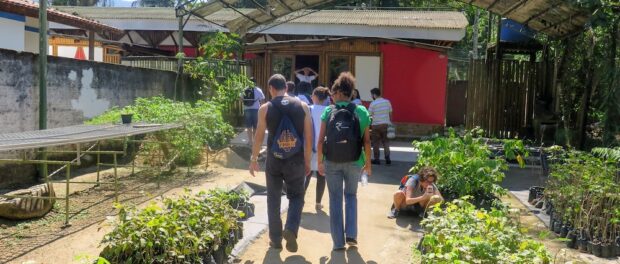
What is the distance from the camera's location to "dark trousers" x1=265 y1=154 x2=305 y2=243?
4980 millimetres

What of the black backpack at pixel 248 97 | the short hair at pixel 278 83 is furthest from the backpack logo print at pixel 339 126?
the black backpack at pixel 248 97

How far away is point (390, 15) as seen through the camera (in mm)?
17891

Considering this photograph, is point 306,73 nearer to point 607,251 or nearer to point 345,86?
point 345,86

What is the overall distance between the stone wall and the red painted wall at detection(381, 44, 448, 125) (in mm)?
5978

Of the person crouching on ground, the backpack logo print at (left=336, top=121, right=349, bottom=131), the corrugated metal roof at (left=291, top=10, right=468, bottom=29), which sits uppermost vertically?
the corrugated metal roof at (left=291, top=10, right=468, bottom=29)

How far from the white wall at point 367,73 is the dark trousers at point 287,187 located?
32.4ft

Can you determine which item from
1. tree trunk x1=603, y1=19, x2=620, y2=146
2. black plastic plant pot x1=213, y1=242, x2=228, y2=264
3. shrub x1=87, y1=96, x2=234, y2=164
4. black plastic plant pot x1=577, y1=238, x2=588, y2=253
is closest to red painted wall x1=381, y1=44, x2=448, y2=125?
tree trunk x1=603, y1=19, x2=620, y2=146

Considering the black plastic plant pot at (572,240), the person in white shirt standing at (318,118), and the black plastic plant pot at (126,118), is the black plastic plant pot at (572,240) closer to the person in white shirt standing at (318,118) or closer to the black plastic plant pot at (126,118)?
the person in white shirt standing at (318,118)

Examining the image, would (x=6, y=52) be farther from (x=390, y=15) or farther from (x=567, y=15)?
(x=390, y=15)

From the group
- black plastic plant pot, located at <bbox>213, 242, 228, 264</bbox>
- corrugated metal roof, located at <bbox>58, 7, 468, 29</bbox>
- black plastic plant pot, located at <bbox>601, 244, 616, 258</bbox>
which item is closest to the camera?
black plastic plant pot, located at <bbox>213, 242, 228, 264</bbox>

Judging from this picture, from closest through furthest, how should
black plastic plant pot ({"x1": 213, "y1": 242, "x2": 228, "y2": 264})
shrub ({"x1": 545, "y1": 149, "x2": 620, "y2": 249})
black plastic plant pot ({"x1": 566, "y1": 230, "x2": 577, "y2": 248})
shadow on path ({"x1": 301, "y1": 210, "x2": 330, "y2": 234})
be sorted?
black plastic plant pot ({"x1": 213, "y1": 242, "x2": 228, "y2": 264})
shrub ({"x1": 545, "y1": 149, "x2": 620, "y2": 249})
black plastic plant pot ({"x1": 566, "y1": 230, "x2": 577, "y2": 248})
shadow on path ({"x1": 301, "y1": 210, "x2": 330, "y2": 234})

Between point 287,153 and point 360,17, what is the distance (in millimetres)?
13346

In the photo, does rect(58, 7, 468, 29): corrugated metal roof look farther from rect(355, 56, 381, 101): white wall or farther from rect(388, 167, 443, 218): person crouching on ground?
rect(388, 167, 443, 218): person crouching on ground

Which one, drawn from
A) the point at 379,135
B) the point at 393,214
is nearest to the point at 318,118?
the point at 393,214
